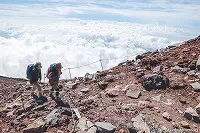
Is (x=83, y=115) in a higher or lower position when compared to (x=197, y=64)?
lower

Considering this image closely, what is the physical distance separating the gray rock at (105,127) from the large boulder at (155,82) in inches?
169

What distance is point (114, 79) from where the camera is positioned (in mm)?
20359

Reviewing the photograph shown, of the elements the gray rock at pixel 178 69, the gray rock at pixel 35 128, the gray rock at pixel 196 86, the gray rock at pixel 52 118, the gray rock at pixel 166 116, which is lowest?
the gray rock at pixel 35 128

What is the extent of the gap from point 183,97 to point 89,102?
4.68 metres

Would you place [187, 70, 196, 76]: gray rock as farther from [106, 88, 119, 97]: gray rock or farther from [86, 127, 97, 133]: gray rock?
[86, 127, 97, 133]: gray rock

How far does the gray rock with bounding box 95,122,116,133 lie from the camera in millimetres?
14500

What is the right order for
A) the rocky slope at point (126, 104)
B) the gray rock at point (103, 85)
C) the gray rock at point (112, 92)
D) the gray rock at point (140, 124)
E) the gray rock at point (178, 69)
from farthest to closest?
the gray rock at point (178, 69), the gray rock at point (103, 85), the gray rock at point (112, 92), the rocky slope at point (126, 104), the gray rock at point (140, 124)

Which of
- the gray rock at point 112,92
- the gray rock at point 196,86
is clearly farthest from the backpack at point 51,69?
the gray rock at point 196,86

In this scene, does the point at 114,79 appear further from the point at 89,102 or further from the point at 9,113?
the point at 9,113

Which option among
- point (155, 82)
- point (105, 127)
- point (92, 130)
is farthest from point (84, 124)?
point (155, 82)

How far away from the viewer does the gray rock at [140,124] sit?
579 inches

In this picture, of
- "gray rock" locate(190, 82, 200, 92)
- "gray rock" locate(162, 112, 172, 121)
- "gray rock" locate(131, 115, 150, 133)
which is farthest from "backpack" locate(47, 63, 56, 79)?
"gray rock" locate(190, 82, 200, 92)

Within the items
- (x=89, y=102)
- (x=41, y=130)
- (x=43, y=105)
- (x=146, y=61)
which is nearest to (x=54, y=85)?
(x=43, y=105)

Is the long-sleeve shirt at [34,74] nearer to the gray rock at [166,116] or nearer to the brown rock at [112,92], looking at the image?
the brown rock at [112,92]
